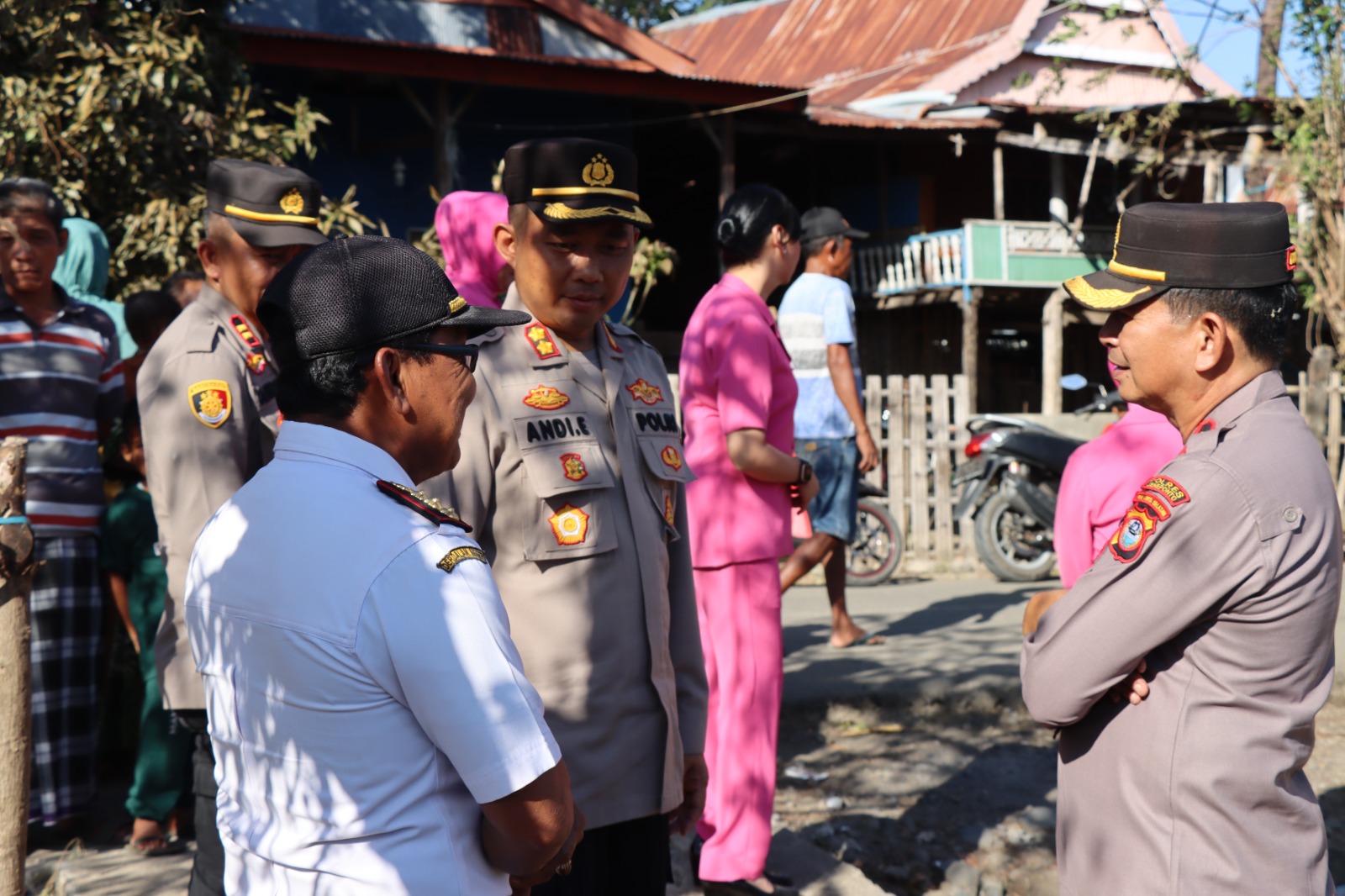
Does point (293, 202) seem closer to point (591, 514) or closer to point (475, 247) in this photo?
point (475, 247)

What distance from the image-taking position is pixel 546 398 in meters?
2.40

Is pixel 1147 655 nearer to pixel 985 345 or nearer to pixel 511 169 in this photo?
pixel 511 169

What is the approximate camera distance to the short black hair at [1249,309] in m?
2.00

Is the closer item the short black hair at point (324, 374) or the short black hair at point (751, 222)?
the short black hair at point (324, 374)

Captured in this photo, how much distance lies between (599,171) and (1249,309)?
4.13 feet

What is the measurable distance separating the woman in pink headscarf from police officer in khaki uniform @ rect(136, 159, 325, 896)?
687mm

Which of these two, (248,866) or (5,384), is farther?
(5,384)

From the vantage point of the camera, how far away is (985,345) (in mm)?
20703

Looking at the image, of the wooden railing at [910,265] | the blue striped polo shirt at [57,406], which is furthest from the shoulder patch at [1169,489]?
the wooden railing at [910,265]

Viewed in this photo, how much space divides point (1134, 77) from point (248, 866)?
23330mm

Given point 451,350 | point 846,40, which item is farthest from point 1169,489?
point 846,40

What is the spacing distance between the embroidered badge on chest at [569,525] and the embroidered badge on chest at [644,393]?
1.11 ft

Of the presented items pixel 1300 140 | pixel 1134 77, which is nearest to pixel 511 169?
pixel 1300 140

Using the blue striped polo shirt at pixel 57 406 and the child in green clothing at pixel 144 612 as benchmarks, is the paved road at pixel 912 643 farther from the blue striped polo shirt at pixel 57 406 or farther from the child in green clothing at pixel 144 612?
the blue striped polo shirt at pixel 57 406
